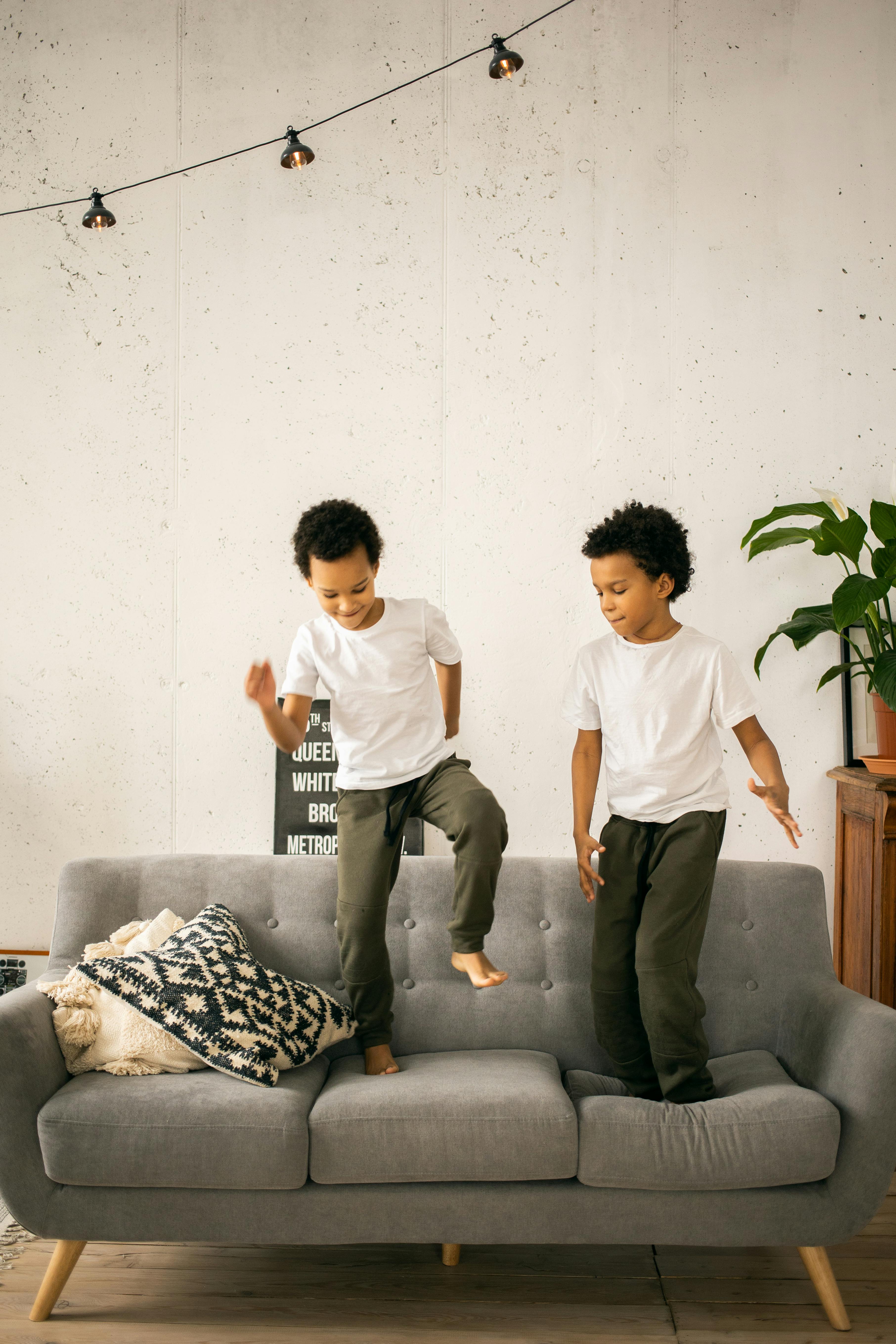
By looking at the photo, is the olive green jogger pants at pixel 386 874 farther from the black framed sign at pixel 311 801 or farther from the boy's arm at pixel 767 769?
the black framed sign at pixel 311 801

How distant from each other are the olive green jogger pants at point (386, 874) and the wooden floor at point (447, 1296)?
1.52 feet

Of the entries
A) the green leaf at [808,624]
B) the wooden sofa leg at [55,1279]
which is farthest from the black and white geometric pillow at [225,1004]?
the green leaf at [808,624]

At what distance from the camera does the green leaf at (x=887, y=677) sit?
2396 millimetres

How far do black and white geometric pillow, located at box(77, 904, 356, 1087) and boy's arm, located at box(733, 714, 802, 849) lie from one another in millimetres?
1056

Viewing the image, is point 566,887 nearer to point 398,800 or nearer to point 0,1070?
point 398,800

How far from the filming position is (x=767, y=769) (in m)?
2.01

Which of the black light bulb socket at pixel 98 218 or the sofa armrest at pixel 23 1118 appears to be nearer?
the sofa armrest at pixel 23 1118

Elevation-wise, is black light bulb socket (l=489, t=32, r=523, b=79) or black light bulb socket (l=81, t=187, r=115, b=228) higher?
black light bulb socket (l=489, t=32, r=523, b=79)

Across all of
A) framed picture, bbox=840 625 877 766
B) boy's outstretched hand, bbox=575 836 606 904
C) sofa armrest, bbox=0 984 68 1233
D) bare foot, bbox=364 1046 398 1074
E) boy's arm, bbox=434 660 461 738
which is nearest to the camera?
sofa armrest, bbox=0 984 68 1233

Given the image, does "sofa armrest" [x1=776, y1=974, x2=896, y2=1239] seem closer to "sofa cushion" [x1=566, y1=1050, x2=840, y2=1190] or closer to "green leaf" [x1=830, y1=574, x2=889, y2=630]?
"sofa cushion" [x1=566, y1=1050, x2=840, y2=1190]

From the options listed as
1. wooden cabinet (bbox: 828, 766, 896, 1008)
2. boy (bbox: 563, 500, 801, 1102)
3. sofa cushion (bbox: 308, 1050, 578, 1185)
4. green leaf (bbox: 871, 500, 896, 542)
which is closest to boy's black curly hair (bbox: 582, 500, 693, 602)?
boy (bbox: 563, 500, 801, 1102)

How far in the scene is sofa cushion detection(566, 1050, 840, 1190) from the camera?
1692 millimetres

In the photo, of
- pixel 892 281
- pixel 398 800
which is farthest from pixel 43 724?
pixel 892 281

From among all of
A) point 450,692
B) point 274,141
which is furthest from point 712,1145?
point 274,141
